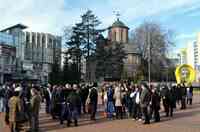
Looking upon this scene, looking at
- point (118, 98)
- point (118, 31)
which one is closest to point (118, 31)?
point (118, 31)

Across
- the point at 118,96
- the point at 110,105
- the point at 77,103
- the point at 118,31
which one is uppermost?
the point at 118,31

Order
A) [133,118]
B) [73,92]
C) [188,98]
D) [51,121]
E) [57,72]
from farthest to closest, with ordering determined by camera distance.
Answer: [57,72]
[188,98]
[133,118]
[51,121]
[73,92]

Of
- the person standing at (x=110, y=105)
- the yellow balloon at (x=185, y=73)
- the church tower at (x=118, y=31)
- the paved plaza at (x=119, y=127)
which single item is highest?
the church tower at (x=118, y=31)

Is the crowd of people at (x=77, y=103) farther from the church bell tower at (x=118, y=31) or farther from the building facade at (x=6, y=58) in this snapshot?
the church bell tower at (x=118, y=31)

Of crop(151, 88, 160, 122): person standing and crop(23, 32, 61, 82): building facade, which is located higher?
crop(23, 32, 61, 82): building facade

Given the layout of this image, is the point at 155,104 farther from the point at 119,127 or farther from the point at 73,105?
the point at 73,105

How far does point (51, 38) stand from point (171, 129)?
118684 mm

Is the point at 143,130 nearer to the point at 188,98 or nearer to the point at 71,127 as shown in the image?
the point at 71,127

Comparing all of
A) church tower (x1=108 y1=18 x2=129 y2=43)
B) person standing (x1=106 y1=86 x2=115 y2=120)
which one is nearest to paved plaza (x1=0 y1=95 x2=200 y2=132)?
person standing (x1=106 y1=86 x2=115 y2=120)

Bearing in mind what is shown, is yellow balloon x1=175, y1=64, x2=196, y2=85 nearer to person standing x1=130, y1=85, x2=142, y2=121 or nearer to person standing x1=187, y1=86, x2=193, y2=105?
person standing x1=187, y1=86, x2=193, y2=105

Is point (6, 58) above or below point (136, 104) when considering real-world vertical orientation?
above

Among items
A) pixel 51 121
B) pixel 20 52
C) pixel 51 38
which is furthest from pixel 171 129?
pixel 51 38

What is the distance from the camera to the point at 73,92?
16.6 m

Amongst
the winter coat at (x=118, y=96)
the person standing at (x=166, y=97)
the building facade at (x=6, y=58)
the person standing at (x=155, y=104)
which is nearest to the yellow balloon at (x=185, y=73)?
the person standing at (x=166, y=97)
